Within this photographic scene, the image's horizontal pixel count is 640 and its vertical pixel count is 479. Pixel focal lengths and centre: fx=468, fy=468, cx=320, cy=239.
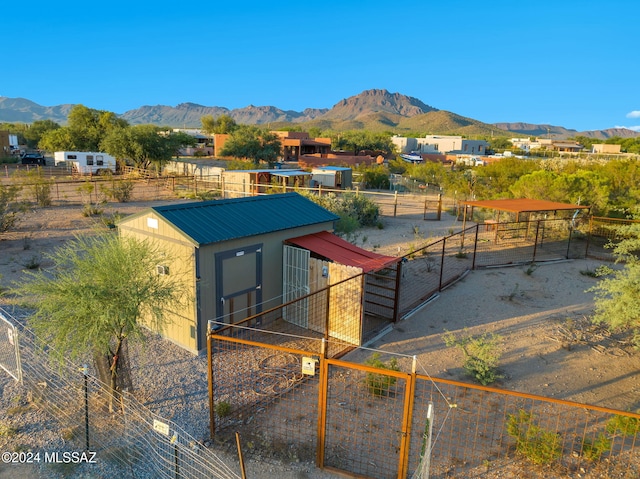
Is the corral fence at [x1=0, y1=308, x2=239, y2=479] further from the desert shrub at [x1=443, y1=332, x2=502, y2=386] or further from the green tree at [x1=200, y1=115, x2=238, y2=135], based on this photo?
the green tree at [x1=200, y1=115, x2=238, y2=135]

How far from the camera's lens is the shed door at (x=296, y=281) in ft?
34.7

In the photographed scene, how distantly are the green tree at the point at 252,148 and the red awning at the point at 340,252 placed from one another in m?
49.6

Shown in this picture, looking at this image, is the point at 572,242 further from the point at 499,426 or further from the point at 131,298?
the point at 131,298

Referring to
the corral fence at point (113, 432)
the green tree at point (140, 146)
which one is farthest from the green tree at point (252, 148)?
the corral fence at point (113, 432)

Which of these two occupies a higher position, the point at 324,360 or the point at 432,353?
the point at 324,360

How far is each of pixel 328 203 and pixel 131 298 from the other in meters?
15.7

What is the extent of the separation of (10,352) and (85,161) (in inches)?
1797

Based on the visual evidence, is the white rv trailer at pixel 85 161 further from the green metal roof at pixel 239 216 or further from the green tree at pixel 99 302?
the green tree at pixel 99 302

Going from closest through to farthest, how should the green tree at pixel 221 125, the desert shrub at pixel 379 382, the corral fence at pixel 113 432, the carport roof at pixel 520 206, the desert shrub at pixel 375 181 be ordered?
the corral fence at pixel 113 432 → the desert shrub at pixel 379 382 → the carport roof at pixel 520 206 → the desert shrub at pixel 375 181 → the green tree at pixel 221 125

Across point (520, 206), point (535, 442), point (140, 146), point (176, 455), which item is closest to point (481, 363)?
point (535, 442)

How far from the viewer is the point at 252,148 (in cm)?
6081

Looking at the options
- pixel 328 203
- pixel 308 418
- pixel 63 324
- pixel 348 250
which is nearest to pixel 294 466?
pixel 308 418

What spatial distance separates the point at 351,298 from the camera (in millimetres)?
9742

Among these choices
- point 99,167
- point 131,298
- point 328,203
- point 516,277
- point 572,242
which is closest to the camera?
point 131,298
